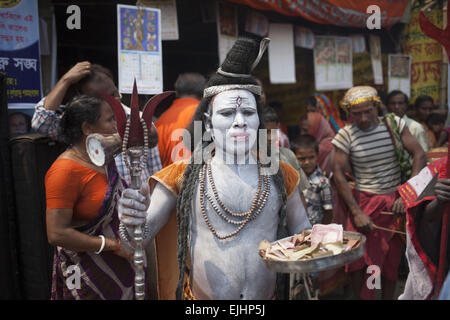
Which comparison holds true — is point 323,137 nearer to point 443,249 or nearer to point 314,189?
point 314,189

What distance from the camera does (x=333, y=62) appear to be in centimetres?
566

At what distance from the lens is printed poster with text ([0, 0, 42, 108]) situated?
10.5 ft

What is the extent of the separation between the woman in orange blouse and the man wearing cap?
18.2 inches

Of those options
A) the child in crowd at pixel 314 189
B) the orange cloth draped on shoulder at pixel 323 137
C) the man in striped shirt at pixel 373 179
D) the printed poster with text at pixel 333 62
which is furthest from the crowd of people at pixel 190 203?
the printed poster with text at pixel 333 62

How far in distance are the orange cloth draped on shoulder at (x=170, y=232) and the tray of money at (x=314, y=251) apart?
0.33 m

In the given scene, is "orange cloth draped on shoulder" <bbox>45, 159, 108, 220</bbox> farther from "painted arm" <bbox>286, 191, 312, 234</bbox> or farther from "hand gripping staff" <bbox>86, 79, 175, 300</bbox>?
"painted arm" <bbox>286, 191, 312, 234</bbox>

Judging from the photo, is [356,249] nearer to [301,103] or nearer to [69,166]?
[69,166]

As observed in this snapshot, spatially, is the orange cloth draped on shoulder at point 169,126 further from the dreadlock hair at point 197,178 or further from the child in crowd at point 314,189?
the dreadlock hair at point 197,178

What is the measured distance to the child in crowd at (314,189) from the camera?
362cm

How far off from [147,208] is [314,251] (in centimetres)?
72

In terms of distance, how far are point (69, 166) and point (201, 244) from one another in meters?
0.88

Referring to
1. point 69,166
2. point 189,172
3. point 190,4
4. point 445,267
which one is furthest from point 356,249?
point 190,4

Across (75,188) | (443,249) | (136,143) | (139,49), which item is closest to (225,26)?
(139,49)
